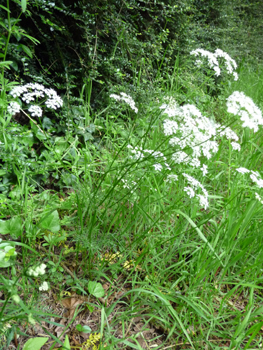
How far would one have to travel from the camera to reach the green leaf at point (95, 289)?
1.35 m

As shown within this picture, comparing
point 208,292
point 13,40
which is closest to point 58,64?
point 13,40

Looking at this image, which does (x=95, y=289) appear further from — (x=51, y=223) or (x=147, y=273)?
(x=51, y=223)

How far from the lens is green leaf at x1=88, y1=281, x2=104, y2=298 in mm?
1354

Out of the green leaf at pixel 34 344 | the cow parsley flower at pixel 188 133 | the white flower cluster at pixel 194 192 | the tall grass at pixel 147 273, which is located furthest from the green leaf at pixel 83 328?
the cow parsley flower at pixel 188 133

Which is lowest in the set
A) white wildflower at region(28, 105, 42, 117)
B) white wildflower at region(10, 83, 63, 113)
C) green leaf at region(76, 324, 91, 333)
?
green leaf at region(76, 324, 91, 333)

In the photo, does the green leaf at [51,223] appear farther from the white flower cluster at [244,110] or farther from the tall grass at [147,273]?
the white flower cluster at [244,110]

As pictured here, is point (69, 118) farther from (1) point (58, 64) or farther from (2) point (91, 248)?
(2) point (91, 248)

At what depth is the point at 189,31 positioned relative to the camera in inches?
144

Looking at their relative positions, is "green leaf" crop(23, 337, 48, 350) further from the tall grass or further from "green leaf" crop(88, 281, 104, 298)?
"green leaf" crop(88, 281, 104, 298)

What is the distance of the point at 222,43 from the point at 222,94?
1.22m

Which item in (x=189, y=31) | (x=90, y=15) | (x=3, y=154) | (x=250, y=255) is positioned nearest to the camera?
(x=3, y=154)

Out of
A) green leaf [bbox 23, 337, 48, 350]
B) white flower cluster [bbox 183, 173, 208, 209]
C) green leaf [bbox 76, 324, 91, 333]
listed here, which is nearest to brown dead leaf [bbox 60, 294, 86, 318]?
green leaf [bbox 76, 324, 91, 333]

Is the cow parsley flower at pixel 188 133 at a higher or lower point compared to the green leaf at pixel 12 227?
higher

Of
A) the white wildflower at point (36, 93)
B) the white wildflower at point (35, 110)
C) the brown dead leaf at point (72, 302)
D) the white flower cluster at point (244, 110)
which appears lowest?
the brown dead leaf at point (72, 302)
